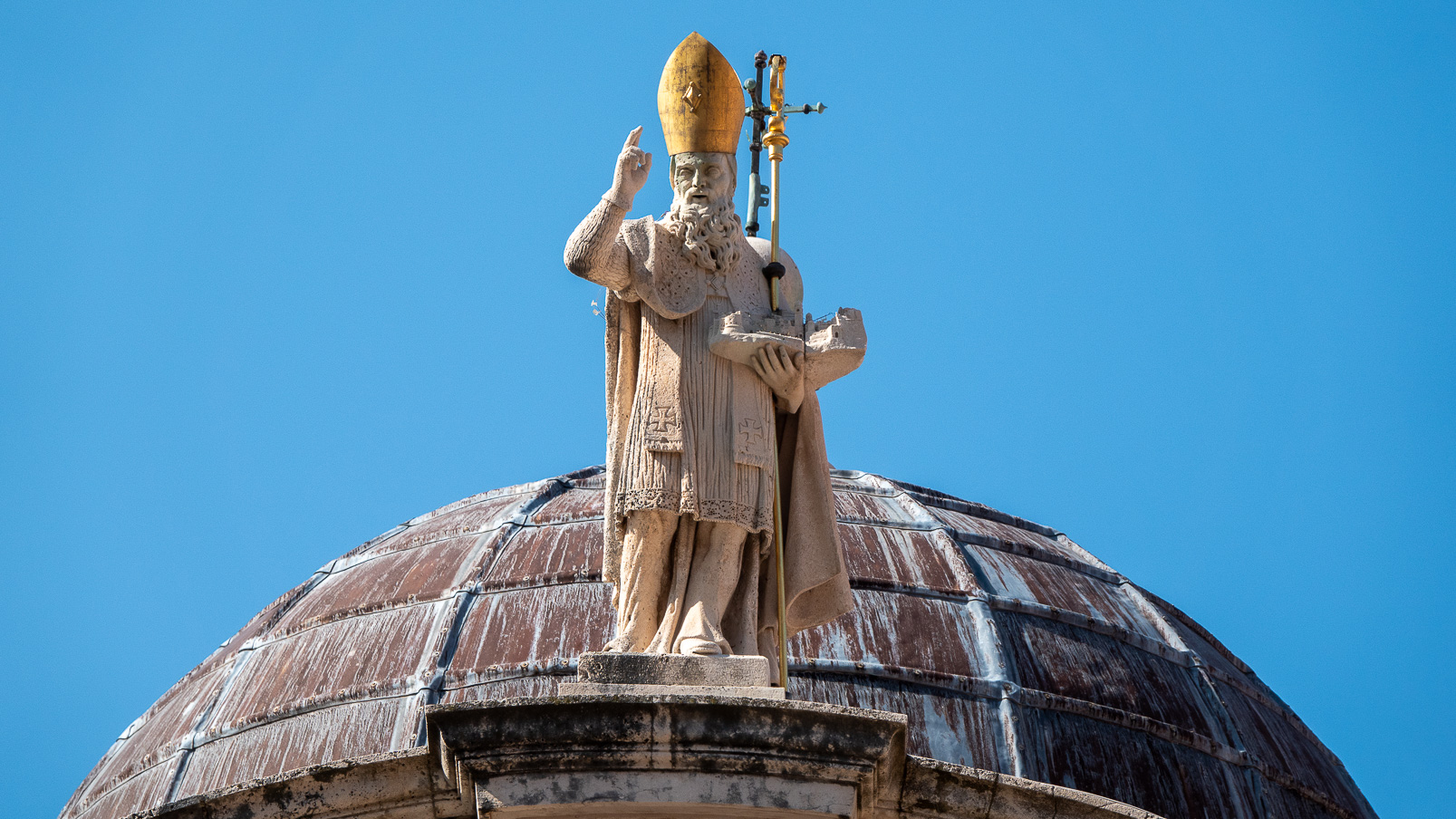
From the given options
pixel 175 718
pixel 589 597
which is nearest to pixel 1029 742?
pixel 589 597

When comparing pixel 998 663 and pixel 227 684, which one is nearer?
pixel 998 663

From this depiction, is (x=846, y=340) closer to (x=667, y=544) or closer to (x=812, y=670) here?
(x=667, y=544)

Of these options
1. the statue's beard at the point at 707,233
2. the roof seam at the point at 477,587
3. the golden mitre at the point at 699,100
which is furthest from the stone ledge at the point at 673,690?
the roof seam at the point at 477,587

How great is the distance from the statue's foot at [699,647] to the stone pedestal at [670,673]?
11cm

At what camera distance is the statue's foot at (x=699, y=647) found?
1270 centimetres

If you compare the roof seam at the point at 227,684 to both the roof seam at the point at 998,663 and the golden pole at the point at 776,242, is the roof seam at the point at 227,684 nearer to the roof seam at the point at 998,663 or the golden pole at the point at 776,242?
the roof seam at the point at 998,663

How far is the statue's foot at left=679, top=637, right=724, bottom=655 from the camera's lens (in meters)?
12.7

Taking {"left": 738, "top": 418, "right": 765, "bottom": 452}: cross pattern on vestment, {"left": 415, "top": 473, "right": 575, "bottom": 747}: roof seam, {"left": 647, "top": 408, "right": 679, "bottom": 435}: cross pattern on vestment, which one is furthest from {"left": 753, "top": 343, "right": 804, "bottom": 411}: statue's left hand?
{"left": 415, "top": 473, "right": 575, "bottom": 747}: roof seam

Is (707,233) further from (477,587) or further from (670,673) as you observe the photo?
(477,587)

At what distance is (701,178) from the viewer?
44.7ft

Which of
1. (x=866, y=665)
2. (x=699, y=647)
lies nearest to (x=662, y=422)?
(x=699, y=647)

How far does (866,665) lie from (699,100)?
12.5 metres

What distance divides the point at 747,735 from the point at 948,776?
1290mm

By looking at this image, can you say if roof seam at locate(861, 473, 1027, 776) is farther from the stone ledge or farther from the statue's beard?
the stone ledge
